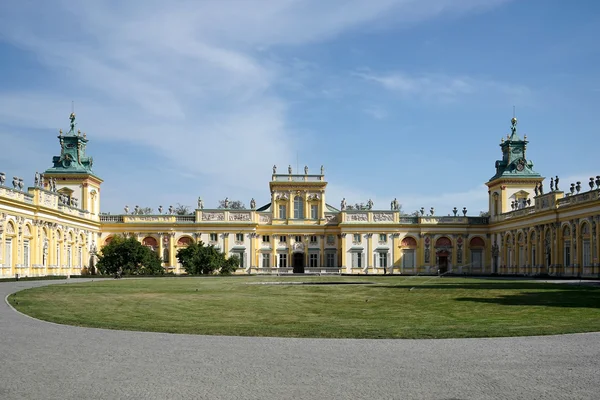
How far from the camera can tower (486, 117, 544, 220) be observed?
2849 inches

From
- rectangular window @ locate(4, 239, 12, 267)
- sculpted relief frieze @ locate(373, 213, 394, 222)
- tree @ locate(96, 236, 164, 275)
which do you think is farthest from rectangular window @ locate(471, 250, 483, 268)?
rectangular window @ locate(4, 239, 12, 267)

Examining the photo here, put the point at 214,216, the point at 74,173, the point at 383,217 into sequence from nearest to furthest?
the point at 74,173, the point at 214,216, the point at 383,217

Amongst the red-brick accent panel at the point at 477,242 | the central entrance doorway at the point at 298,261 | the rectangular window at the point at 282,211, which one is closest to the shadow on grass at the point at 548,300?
the red-brick accent panel at the point at 477,242

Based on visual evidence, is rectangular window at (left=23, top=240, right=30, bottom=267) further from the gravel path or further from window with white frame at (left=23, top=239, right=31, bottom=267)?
the gravel path

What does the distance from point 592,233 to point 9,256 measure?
1749 inches

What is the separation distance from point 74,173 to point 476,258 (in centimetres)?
4680

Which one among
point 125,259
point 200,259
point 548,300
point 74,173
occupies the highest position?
point 74,173

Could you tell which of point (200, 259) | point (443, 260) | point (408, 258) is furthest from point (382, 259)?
point (200, 259)

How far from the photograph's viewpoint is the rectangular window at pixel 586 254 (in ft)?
168

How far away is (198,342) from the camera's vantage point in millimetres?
12977

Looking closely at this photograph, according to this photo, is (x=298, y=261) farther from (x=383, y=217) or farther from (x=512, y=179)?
(x=512, y=179)

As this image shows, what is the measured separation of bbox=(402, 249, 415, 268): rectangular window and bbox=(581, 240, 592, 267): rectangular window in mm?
26445

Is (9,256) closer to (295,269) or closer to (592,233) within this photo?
(295,269)

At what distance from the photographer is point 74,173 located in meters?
72.1
